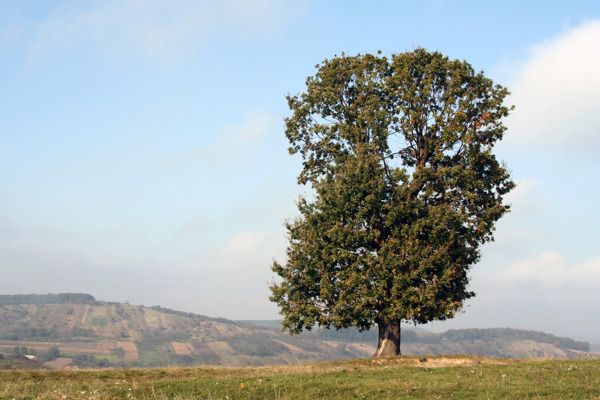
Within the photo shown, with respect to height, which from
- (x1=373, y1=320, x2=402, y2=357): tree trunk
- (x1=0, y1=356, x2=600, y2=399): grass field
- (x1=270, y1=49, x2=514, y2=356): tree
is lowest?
(x1=0, y1=356, x2=600, y2=399): grass field

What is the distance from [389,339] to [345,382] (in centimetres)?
1191

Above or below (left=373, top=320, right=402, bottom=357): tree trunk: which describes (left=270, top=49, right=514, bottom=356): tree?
above

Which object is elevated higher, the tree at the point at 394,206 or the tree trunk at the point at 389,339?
the tree at the point at 394,206

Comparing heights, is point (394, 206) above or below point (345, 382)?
above

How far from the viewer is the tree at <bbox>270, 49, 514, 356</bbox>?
31.9 meters

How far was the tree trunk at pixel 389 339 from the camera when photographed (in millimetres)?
33719

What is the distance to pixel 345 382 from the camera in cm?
2272

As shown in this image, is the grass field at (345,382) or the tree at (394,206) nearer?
the grass field at (345,382)

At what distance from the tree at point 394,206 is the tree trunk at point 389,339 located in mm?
70

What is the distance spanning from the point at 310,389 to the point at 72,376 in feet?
45.5

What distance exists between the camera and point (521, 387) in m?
20.0

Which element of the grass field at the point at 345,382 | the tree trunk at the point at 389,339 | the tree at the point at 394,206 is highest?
the tree at the point at 394,206

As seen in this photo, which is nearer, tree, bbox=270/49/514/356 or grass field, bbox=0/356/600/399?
grass field, bbox=0/356/600/399

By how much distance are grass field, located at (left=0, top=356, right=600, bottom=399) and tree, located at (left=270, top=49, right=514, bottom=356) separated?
15.8 ft
